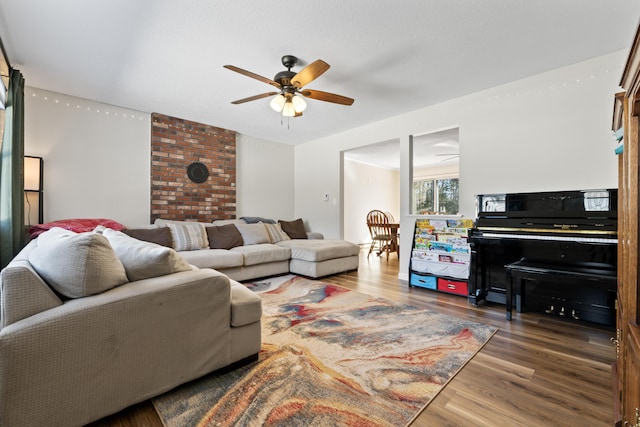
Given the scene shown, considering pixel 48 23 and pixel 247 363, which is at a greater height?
pixel 48 23

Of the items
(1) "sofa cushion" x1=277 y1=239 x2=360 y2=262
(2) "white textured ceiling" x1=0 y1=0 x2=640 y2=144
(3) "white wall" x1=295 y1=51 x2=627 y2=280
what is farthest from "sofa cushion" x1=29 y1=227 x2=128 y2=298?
(3) "white wall" x1=295 y1=51 x2=627 y2=280

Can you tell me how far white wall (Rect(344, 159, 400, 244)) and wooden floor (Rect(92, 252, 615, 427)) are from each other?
5077 millimetres

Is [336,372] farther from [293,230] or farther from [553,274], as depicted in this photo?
[293,230]

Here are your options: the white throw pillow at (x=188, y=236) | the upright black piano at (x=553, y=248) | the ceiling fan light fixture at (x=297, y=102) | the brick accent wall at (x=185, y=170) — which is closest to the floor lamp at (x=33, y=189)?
the brick accent wall at (x=185, y=170)

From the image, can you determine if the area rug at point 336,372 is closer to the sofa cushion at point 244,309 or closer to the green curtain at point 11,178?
the sofa cushion at point 244,309

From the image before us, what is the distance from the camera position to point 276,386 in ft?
4.79

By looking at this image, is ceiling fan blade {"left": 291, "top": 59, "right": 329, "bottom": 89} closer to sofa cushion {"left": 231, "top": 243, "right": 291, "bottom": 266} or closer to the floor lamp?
sofa cushion {"left": 231, "top": 243, "right": 291, "bottom": 266}

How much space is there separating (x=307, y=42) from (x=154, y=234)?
2.81 meters

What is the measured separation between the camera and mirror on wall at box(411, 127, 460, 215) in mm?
5840

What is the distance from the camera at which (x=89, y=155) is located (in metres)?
3.61

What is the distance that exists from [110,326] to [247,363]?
793 mm

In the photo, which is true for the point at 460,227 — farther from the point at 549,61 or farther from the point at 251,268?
the point at 251,268

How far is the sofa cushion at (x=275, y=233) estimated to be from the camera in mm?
4497

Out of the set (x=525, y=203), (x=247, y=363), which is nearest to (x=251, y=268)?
(x=247, y=363)
